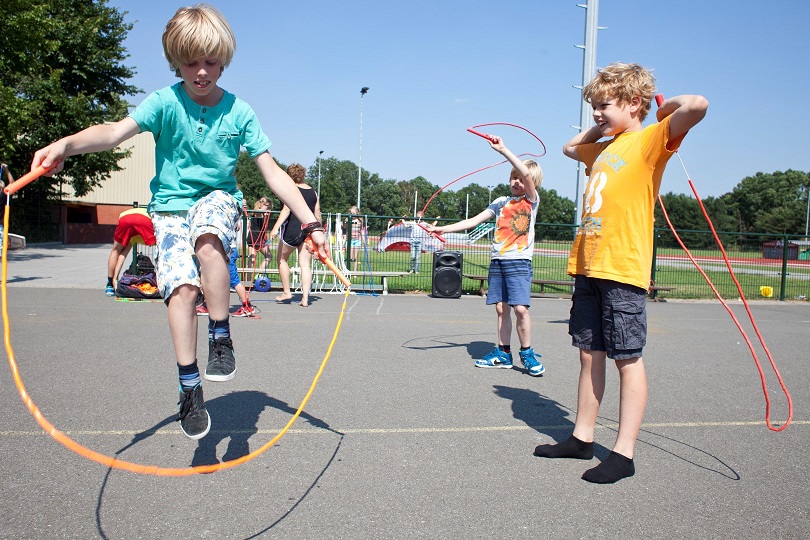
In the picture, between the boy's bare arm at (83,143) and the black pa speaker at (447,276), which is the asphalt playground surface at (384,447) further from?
the black pa speaker at (447,276)

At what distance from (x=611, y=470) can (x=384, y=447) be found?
1213mm

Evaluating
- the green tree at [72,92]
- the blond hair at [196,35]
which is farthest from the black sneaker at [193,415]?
the green tree at [72,92]

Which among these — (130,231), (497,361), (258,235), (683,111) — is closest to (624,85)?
(683,111)

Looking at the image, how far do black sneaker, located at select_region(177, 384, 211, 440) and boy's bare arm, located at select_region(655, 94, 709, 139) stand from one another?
2.64 meters

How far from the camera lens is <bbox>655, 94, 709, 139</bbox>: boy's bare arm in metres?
2.81

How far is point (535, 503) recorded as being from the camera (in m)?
2.81

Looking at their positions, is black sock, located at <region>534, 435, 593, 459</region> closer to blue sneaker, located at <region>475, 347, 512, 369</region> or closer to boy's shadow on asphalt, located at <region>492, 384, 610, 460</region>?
boy's shadow on asphalt, located at <region>492, 384, 610, 460</region>

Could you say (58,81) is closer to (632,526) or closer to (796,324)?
A: (796,324)

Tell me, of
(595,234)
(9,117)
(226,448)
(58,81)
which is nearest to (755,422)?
(595,234)

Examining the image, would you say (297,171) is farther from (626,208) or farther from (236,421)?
(626,208)

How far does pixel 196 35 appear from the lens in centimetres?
291

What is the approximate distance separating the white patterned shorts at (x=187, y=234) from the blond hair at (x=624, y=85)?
6.79 feet

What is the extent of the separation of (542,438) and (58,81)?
99.3 feet

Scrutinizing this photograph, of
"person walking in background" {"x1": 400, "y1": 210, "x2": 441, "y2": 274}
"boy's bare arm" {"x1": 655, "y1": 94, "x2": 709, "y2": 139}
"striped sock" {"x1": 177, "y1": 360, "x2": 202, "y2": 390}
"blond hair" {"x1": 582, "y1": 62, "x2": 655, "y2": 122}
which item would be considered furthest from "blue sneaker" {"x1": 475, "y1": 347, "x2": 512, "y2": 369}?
"person walking in background" {"x1": 400, "y1": 210, "x2": 441, "y2": 274}
